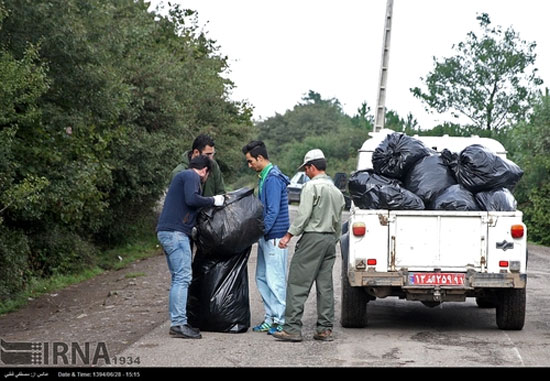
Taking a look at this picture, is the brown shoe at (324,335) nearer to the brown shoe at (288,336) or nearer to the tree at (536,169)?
the brown shoe at (288,336)

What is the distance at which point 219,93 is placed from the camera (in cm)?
3109

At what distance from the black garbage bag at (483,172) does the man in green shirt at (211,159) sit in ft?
8.82

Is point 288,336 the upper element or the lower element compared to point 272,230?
lower

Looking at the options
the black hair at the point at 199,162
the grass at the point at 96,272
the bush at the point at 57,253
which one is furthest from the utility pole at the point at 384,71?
the black hair at the point at 199,162

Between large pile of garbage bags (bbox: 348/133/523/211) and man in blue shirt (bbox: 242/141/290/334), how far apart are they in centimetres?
107

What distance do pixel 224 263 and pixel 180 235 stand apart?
641mm

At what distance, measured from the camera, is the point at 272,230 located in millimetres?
10039

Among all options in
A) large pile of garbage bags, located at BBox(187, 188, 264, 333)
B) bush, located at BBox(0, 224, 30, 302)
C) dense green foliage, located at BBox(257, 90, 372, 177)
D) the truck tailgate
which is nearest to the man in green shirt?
large pile of garbage bags, located at BBox(187, 188, 264, 333)

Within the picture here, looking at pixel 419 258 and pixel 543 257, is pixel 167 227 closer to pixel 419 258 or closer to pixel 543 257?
pixel 419 258

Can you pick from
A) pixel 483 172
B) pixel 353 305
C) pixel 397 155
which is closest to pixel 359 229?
pixel 353 305

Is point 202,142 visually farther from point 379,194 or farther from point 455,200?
point 455,200

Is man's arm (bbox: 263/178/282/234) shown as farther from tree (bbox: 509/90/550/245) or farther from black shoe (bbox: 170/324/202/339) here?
tree (bbox: 509/90/550/245)

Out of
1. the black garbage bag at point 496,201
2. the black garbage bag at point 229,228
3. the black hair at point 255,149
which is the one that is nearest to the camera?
the black garbage bag at point 229,228

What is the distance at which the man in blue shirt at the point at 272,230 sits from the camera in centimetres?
999
